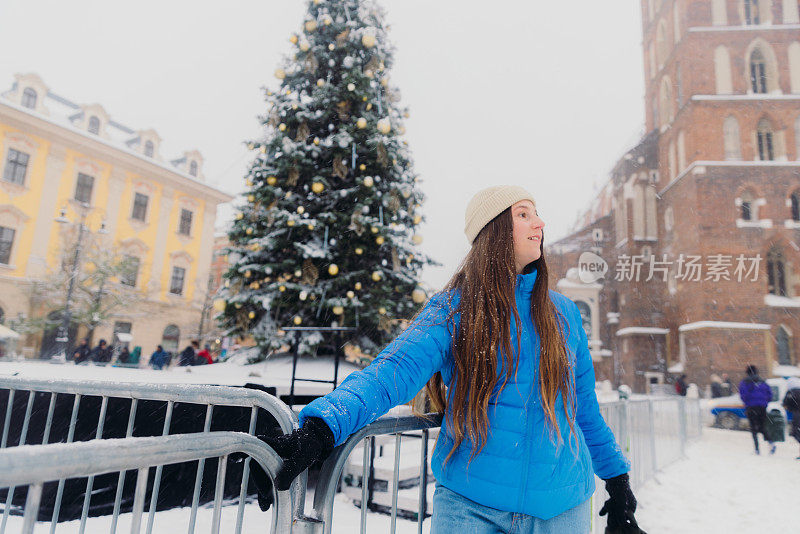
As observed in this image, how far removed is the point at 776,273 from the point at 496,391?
3147cm

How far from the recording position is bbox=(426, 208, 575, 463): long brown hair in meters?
1.49

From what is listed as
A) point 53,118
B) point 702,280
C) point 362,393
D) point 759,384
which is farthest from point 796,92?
point 53,118

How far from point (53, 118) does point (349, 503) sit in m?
31.3

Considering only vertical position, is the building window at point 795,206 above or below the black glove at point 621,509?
above

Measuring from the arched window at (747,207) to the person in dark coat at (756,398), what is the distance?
766 inches

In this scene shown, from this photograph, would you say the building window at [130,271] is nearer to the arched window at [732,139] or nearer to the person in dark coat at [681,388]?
the person in dark coat at [681,388]

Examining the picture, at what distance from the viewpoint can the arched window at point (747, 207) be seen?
26.8m

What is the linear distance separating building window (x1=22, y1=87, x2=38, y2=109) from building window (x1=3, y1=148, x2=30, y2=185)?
284 centimetres

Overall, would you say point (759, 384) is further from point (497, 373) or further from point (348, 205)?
point (497, 373)

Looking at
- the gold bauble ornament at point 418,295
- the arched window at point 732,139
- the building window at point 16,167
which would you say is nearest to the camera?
the gold bauble ornament at point 418,295

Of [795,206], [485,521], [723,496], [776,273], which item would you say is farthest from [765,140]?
[485,521]

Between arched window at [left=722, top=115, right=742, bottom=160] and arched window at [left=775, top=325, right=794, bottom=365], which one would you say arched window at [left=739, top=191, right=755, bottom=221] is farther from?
arched window at [left=775, top=325, right=794, bottom=365]

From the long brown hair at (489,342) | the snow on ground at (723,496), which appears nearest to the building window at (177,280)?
the snow on ground at (723,496)

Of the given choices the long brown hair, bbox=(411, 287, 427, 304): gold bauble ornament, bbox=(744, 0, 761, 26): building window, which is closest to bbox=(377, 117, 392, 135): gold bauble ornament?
bbox=(411, 287, 427, 304): gold bauble ornament
